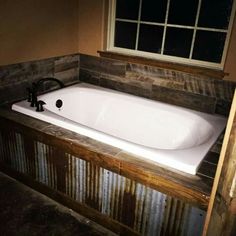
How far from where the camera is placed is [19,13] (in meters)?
2.11

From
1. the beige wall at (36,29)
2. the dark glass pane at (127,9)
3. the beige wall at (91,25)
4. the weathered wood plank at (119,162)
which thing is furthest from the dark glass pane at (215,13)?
the weathered wood plank at (119,162)

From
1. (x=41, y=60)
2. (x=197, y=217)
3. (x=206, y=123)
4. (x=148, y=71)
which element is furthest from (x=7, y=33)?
(x=197, y=217)

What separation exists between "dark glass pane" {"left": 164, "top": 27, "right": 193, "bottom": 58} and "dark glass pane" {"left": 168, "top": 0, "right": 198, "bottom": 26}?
0.07m

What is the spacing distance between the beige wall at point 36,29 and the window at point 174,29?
423 mm

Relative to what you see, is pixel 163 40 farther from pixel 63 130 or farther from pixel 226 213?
pixel 226 213

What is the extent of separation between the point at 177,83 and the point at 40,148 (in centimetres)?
132

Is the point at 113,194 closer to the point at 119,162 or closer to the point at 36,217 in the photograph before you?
the point at 119,162

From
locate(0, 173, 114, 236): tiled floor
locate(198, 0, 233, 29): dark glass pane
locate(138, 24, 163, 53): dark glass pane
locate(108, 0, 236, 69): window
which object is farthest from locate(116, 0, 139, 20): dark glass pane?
locate(0, 173, 114, 236): tiled floor

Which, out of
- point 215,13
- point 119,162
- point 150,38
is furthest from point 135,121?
point 215,13

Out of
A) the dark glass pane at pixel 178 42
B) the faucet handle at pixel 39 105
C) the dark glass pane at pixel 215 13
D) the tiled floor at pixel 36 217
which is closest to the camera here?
the tiled floor at pixel 36 217

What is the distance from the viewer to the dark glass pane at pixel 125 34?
8.53 ft

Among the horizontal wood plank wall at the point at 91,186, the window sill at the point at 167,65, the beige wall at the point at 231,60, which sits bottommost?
the horizontal wood plank wall at the point at 91,186

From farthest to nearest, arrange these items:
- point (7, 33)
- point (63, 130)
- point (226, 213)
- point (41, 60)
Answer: point (41, 60) < point (7, 33) < point (63, 130) < point (226, 213)

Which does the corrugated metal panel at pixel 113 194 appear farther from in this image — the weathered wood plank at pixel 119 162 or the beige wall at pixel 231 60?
the beige wall at pixel 231 60
